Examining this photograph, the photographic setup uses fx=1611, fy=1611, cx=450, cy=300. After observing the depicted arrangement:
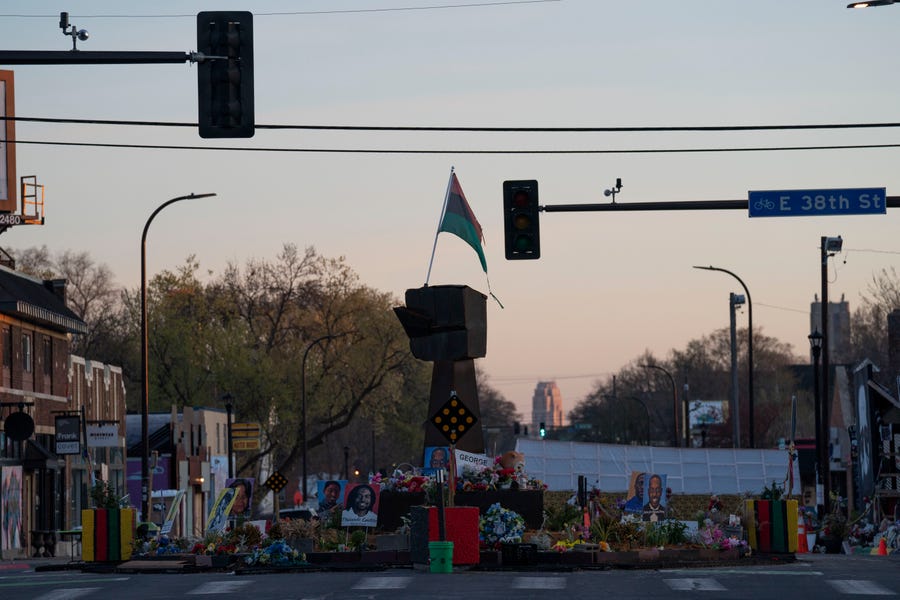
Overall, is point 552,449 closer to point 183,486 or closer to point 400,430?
point 183,486

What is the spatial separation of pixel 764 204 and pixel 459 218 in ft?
31.9

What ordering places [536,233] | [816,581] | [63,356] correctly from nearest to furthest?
[816,581]
[536,233]
[63,356]

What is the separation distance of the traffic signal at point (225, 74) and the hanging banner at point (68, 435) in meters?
33.3

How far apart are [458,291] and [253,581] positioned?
42.2 feet

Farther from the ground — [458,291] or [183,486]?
[458,291]

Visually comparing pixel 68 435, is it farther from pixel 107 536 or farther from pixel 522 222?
pixel 522 222

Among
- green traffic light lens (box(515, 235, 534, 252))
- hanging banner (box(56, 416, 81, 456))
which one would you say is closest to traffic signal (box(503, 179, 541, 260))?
green traffic light lens (box(515, 235, 534, 252))

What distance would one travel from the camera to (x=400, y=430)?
320 feet

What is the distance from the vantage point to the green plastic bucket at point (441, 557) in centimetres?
2731

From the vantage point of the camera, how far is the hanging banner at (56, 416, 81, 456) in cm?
5094

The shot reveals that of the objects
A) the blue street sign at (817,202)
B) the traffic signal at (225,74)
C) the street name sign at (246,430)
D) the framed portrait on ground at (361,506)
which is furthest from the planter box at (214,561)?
the street name sign at (246,430)

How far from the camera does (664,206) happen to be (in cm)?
2894

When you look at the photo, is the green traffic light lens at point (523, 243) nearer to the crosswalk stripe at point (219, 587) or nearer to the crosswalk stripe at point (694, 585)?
the crosswalk stripe at point (694, 585)

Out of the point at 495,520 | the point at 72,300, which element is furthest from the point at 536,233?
the point at 72,300
